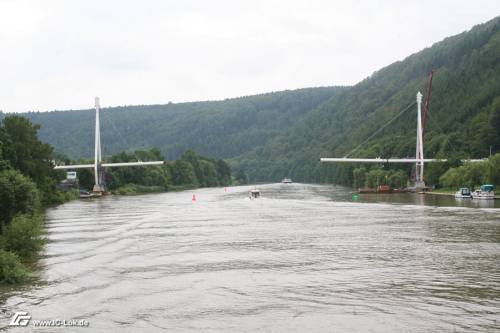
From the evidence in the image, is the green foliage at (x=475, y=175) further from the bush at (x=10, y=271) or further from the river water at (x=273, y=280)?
the bush at (x=10, y=271)

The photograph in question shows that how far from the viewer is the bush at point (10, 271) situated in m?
23.2

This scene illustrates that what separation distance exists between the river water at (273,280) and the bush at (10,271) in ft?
3.34

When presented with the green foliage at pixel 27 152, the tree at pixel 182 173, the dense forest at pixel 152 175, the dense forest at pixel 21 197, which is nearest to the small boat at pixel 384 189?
the dense forest at pixel 152 175

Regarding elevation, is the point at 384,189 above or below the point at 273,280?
above

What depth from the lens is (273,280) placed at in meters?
23.6

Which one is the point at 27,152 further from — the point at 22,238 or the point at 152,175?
the point at 152,175

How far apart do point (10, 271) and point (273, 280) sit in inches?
377

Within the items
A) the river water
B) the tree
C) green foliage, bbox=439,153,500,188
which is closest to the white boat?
green foliage, bbox=439,153,500,188

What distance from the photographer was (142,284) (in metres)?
23.4

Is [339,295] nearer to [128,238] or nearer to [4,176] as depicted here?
[128,238]

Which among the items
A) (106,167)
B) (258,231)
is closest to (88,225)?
(258,231)

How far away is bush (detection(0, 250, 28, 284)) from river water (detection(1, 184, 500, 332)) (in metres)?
1.02

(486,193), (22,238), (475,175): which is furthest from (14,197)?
(475,175)

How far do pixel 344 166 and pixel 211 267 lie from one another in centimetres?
13760
